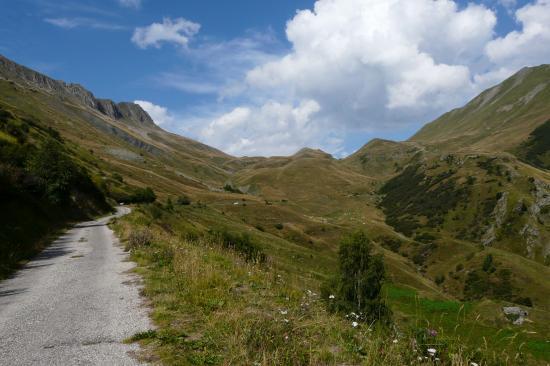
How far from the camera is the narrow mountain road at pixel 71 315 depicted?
282 inches

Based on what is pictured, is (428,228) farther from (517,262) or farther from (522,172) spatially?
(517,262)

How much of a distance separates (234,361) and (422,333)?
13.0 feet

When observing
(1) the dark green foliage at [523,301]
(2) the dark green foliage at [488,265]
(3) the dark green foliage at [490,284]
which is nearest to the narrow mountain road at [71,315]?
(1) the dark green foliage at [523,301]

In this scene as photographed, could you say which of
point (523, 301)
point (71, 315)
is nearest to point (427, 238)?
point (523, 301)

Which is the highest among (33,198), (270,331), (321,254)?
(33,198)

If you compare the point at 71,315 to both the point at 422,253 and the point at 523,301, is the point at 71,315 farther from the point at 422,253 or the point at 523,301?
the point at 422,253

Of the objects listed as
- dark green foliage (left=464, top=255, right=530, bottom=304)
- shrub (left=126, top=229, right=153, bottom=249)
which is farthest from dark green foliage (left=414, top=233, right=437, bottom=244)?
shrub (left=126, top=229, right=153, bottom=249)

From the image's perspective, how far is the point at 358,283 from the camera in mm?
10836

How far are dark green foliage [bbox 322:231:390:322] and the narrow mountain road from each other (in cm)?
543

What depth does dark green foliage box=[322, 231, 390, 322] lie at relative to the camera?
37.5 feet

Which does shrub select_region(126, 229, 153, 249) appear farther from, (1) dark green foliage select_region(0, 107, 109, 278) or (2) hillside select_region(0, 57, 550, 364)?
(1) dark green foliage select_region(0, 107, 109, 278)

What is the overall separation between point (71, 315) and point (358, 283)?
8.01 m

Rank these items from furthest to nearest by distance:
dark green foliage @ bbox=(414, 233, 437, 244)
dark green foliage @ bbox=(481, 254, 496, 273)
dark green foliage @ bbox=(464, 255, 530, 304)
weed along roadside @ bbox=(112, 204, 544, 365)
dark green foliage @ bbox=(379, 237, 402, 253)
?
1. dark green foliage @ bbox=(414, 233, 437, 244)
2. dark green foliage @ bbox=(379, 237, 402, 253)
3. dark green foliage @ bbox=(481, 254, 496, 273)
4. dark green foliage @ bbox=(464, 255, 530, 304)
5. weed along roadside @ bbox=(112, 204, 544, 365)

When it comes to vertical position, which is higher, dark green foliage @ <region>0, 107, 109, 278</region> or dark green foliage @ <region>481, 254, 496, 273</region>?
dark green foliage @ <region>0, 107, 109, 278</region>
